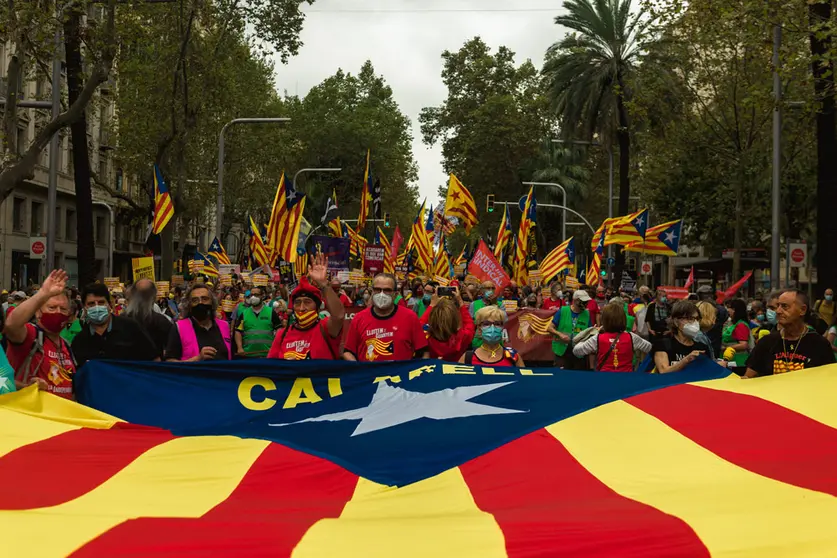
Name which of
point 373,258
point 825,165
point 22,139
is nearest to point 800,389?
point 825,165

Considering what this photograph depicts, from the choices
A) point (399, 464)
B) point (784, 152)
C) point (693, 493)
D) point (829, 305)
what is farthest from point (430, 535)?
point (784, 152)

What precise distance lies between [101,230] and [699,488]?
60438 mm

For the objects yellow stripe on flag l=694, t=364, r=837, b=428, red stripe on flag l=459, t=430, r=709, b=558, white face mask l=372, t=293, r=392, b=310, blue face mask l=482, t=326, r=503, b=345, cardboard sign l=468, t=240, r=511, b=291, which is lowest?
red stripe on flag l=459, t=430, r=709, b=558

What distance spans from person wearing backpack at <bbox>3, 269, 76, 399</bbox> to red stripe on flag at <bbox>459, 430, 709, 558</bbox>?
3096 millimetres

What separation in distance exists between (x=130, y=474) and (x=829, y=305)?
46.5 ft

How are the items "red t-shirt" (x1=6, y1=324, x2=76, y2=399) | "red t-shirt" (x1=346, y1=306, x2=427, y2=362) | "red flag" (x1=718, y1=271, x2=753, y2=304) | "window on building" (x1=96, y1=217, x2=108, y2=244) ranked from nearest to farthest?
"red t-shirt" (x1=6, y1=324, x2=76, y2=399) < "red t-shirt" (x1=346, y1=306, x2=427, y2=362) < "red flag" (x1=718, y1=271, x2=753, y2=304) < "window on building" (x1=96, y1=217, x2=108, y2=244)

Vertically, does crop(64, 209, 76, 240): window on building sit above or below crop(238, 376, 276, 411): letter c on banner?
above

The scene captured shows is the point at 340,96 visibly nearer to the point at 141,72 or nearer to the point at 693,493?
the point at 141,72

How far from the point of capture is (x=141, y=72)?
33250mm

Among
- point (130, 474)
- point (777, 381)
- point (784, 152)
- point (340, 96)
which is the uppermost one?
point (340, 96)

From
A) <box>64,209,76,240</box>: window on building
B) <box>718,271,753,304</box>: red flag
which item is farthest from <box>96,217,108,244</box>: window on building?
<box>718,271,753,304</box>: red flag

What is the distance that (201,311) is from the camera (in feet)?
31.6

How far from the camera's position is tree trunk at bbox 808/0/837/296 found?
17781mm

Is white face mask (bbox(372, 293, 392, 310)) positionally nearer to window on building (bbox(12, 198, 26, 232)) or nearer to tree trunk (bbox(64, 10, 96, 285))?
tree trunk (bbox(64, 10, 96, 285))
